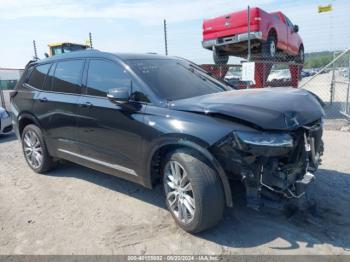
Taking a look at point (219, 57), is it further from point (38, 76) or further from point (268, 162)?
point (268, 162)

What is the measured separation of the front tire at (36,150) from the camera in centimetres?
538

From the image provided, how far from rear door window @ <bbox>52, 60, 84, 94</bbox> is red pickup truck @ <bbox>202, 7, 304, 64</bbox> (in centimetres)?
617

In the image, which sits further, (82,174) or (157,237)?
(82,174)

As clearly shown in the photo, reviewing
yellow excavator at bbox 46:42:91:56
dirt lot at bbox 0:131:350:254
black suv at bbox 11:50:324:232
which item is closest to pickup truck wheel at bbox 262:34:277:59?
dirt lot at bbox 0:131:350:254

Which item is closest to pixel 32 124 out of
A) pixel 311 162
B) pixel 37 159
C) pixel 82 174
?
pixel 37 159

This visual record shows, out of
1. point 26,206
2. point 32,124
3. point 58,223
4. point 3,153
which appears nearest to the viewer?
point 58,223

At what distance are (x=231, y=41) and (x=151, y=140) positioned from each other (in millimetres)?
7304

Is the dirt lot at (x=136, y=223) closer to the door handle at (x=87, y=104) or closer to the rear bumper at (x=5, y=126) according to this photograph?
the door handle at (x=87, y=104)

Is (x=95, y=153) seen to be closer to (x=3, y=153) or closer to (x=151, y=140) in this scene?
(x=151, y=140)

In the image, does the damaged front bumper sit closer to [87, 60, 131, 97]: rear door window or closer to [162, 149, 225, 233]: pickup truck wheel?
[162, 149, 225, 233]: pickup truck wheel

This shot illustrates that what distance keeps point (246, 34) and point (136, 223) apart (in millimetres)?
7400

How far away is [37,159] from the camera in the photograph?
5520mm

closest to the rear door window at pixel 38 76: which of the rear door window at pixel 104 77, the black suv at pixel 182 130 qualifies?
the black suv at pixel 182 130

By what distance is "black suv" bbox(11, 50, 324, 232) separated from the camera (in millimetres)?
3088
